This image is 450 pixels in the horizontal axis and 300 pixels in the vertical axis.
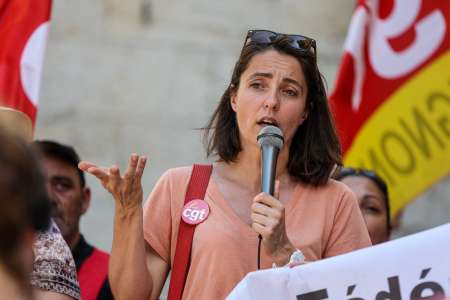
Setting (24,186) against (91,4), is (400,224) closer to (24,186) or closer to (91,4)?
(91,4)

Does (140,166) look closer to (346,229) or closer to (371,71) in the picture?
(346,229)

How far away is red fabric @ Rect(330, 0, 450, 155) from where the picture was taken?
610 cm

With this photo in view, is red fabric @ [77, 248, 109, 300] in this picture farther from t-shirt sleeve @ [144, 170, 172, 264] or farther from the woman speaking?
t-shirt sleeve @ [144, 170, 172, 264]

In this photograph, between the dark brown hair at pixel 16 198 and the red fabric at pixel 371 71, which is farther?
the red fabric at pixel 371 71

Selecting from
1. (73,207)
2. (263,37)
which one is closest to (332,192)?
(263,37)

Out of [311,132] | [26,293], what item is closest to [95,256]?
[311,132]

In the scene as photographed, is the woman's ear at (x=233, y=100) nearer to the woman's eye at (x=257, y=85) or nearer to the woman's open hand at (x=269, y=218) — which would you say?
the woman's eye at (x=257, y=85)

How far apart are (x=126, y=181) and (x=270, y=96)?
0.60 metres

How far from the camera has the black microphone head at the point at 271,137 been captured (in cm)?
356

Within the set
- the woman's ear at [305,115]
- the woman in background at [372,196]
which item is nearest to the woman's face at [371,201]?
the woman in background at [372,196]

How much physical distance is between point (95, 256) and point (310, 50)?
1.85 m

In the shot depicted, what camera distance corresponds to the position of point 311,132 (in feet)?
13.3

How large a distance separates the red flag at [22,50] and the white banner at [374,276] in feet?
7.23

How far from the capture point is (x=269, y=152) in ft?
11.5
